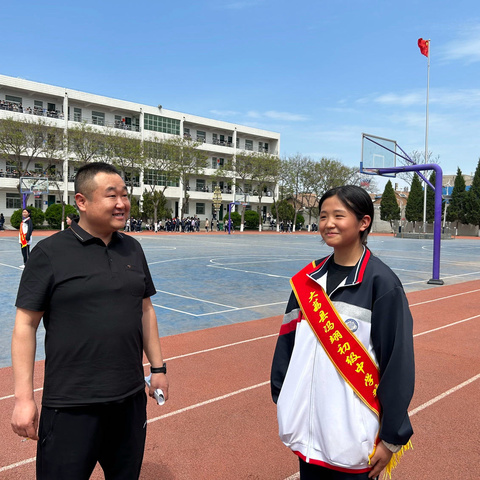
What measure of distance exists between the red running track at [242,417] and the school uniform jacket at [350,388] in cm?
145

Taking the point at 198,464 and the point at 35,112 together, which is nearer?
the point at 198,464

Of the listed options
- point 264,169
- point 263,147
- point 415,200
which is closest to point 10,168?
point 264,169

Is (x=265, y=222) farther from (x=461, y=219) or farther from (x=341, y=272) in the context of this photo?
(x=341, y=272)

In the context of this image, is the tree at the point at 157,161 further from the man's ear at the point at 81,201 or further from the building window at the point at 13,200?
the man's ear at the point at 81,201

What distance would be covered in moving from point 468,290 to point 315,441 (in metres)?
11.2

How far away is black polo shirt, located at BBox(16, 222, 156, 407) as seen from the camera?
2.07 meters

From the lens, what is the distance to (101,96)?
5188 cm

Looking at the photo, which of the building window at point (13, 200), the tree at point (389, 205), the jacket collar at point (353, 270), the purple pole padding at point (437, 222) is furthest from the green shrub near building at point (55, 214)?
the tree at point (389, 205)

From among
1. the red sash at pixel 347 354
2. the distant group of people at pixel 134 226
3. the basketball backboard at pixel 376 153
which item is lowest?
the distant group of people at pixel 134 226

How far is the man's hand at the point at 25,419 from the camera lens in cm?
206

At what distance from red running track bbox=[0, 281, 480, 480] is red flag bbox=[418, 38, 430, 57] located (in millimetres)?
28326

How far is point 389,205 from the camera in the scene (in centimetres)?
7331

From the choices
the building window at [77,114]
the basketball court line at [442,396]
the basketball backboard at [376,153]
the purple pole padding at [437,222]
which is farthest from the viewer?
the building window at [77,114]

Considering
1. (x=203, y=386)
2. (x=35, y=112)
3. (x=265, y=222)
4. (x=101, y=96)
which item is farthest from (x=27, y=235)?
(x=265, y=222)
